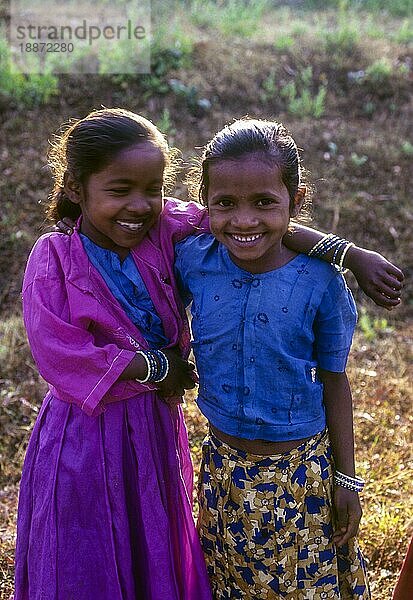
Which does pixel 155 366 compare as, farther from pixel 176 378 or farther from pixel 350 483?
pixel 350 483

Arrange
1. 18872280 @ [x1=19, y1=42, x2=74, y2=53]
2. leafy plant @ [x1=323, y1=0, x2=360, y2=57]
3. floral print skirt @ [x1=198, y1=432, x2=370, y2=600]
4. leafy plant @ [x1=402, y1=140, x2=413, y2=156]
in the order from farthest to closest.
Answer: leafy plant @ [x1=323, y1=0, x2=360, y2=57]
18872280 @ [x1=19, y1=42, x2=74, y2=53]
leafy plant @ [x1=402, y1=140, x2=413, y2=156]
floral print skirt @ [x1=198, y1=432, x2=370, y2=600]

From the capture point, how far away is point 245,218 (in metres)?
1.76

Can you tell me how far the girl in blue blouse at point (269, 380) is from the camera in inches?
70.9

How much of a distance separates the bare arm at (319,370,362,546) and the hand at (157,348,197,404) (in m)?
0.35

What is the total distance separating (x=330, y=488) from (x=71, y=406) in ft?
2.40

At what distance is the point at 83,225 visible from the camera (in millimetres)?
1967

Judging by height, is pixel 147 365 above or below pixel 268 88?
above

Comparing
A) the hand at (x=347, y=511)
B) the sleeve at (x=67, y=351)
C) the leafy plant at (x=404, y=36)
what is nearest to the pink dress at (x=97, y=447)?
the sleeve at (x=67, y=351)

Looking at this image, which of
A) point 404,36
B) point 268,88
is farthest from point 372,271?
point 404,36

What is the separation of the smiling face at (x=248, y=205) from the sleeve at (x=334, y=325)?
205 mm

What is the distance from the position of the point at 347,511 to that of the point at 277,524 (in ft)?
0.64

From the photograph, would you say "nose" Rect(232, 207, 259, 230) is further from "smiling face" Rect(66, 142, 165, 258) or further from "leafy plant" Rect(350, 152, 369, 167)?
"leafy plant" Rect(350, 152, 369, 167)

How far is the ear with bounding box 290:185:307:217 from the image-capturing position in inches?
74.0

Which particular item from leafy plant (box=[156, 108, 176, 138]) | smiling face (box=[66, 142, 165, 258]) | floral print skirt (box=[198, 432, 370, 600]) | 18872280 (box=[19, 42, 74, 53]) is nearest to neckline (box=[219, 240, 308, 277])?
smiling face (box=[66, 142, 165, 258])
